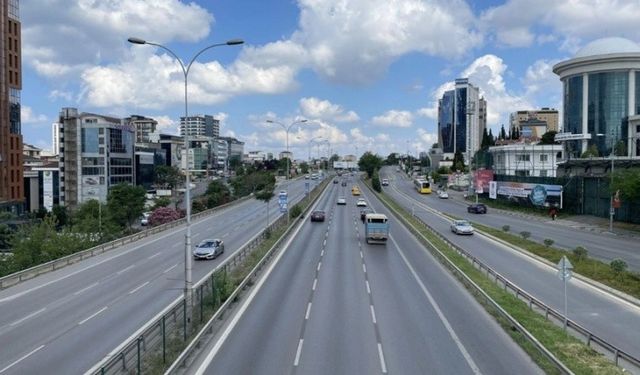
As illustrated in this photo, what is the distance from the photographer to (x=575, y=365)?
13.5m

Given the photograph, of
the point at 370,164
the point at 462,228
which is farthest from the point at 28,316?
the point at 370,164

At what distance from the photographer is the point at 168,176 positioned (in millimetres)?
133250

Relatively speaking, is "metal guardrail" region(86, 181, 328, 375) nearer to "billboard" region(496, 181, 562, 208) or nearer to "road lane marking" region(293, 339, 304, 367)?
"road lane marking" region(293, 339, 304, 367)

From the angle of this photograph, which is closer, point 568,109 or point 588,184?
point 588,184

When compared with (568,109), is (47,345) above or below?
below

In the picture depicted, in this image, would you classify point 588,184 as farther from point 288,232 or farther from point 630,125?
point 630,125

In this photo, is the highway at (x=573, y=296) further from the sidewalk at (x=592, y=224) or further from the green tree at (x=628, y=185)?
the sidewalk at (x=592, y=224)

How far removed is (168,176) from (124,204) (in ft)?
207

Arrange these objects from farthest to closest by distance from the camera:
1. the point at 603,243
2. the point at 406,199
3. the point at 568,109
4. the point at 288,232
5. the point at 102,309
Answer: the point at 568,109 → the point at 406,199 → the point at 288,232 → the point at 603,243 → the point at 102,309

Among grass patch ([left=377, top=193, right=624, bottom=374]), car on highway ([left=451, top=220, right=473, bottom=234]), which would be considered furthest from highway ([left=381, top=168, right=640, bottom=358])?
car on highway ([left=451, top=220, right=473, bottom=234])

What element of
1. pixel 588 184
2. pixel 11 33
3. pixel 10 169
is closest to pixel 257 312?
pixel 588 184

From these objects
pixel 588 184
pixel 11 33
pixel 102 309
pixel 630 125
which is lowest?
pixel 102 309

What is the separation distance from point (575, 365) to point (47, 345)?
15.0 meters

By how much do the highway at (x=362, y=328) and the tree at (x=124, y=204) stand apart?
148ft
